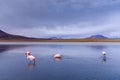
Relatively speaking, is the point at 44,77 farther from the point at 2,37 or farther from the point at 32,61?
the point at 2,37

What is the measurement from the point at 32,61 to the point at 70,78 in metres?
8.31

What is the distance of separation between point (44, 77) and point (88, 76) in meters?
2.58

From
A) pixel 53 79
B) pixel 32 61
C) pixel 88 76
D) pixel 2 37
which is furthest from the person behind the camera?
pixel 2 37

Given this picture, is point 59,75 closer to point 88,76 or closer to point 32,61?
point 88,76

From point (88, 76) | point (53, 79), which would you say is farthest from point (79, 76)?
point (53, 79)

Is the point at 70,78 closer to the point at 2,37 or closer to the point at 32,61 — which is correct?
the point at 32,61

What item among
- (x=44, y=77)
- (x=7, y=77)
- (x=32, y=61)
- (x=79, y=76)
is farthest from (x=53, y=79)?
(x=32, y=61)

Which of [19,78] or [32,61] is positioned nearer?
[19,78]

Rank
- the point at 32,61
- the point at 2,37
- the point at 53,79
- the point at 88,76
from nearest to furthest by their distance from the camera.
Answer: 1. the point at 53,79
2. the point at 88,76
3. the point at 32,61
4. the point at 2,37

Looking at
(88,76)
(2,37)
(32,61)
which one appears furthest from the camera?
(2,37)

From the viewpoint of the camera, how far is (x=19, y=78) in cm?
1219

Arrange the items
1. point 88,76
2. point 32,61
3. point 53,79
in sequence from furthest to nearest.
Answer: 1. point 32,61
2. point 88,76
3. point 53,79

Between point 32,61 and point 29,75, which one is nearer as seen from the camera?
point 29,75

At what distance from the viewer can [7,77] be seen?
488 inches
